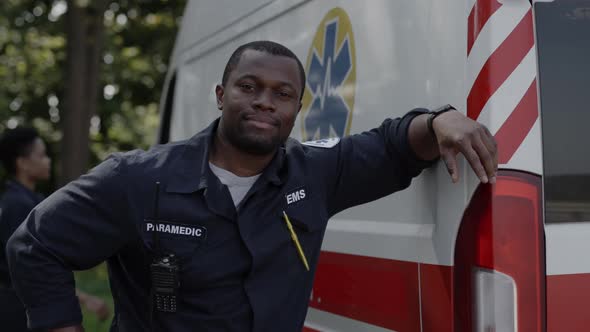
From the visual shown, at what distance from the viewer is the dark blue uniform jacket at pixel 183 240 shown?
2471mm

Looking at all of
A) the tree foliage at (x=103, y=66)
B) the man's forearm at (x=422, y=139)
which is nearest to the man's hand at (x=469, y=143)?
the man's forearm at (x=422, y=139)

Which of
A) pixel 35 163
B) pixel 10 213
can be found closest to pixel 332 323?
pixel 10 213

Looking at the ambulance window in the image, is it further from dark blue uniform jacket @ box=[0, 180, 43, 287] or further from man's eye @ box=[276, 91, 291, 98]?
dark blue uniform jacket @ box=[0, 180, 43, 287]

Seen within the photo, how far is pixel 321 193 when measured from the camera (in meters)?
2.69

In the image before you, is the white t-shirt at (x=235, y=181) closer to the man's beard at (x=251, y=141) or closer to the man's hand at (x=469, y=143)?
the man's beard at (x=251, y=141)

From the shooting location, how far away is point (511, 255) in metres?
2.27

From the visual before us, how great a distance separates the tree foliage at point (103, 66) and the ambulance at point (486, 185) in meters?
12.9

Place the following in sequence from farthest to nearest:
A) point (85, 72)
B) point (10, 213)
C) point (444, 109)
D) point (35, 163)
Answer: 1. point (85, 72)
2. point (35, 163)
3. point (10, 213)
4. point (444, 109)

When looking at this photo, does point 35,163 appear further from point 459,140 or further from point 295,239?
point 459,140

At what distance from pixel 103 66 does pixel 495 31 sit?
54.7ft

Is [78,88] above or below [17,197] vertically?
above

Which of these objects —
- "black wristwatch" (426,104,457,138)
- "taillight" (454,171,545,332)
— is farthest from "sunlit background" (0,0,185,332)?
"taillight" (454,171,545,332)

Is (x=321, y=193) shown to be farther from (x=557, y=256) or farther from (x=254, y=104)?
(x=557, y=256)

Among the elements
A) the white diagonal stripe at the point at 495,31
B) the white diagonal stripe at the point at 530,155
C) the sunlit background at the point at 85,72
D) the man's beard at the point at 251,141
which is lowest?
the white diagonal stripe at the point at 530,155
